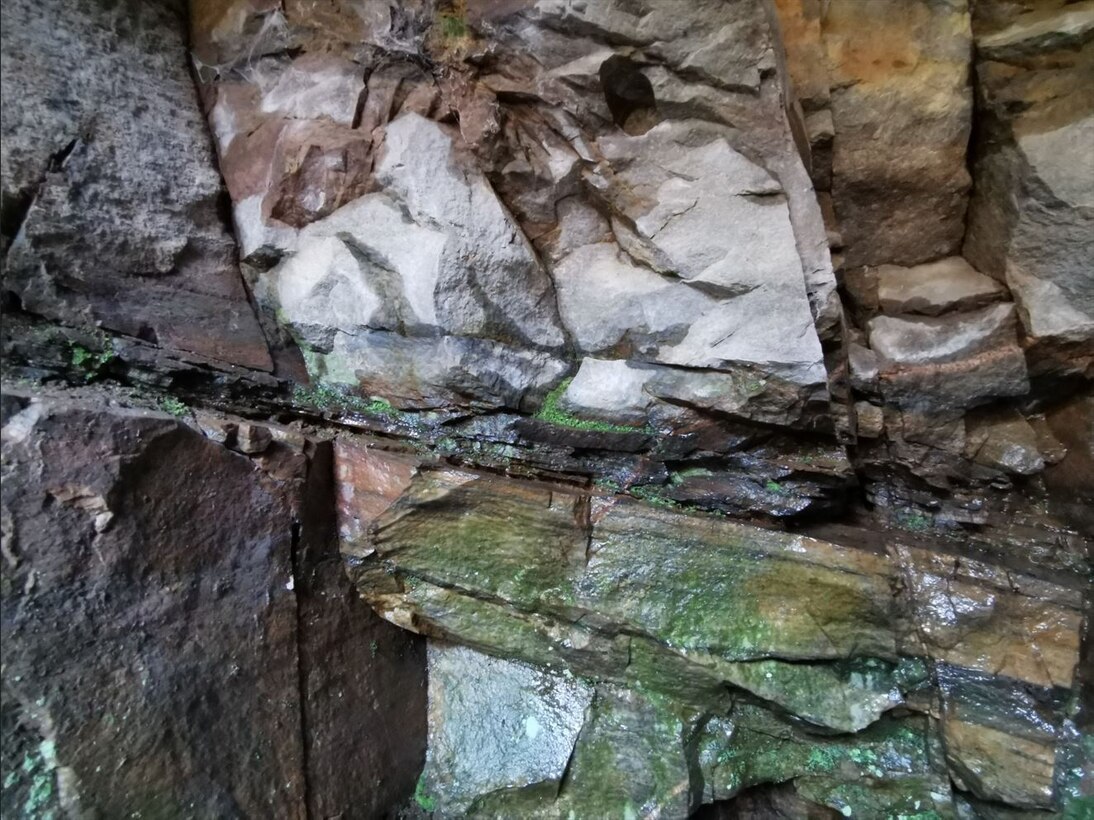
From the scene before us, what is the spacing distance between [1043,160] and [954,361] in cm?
86

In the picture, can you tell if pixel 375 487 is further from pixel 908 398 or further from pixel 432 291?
pixel 908 398

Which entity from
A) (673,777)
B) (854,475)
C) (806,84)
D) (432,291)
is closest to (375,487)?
(432,291)

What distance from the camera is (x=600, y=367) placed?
2.88 m

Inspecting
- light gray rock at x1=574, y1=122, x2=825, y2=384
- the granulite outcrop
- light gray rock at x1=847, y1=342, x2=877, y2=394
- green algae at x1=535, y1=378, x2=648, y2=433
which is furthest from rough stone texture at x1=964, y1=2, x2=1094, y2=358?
green algae at x1=535, y1=378, x2=648, y2=433

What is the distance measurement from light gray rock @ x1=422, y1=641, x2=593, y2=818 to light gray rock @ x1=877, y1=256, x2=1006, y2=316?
2.27 m

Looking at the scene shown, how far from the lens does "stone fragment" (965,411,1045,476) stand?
9.21 feet

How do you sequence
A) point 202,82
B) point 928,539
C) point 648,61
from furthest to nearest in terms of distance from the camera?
point 202,82 < point 928,539 < point 648,61

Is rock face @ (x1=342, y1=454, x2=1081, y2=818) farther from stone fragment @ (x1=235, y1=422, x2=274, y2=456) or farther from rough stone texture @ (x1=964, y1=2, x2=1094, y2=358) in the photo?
rough stone texture @ (x1=964, y1=2, x2=1094, y2=358)

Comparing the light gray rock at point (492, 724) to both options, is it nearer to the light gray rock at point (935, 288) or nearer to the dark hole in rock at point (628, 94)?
the light gray rock at point (935, 288)

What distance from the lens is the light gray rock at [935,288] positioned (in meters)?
2.91

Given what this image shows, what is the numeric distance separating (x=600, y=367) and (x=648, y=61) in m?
1.26

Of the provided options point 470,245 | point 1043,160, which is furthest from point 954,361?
point 470,245

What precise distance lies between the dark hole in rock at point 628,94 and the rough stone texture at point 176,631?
6.43ft

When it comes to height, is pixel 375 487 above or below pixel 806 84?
below
